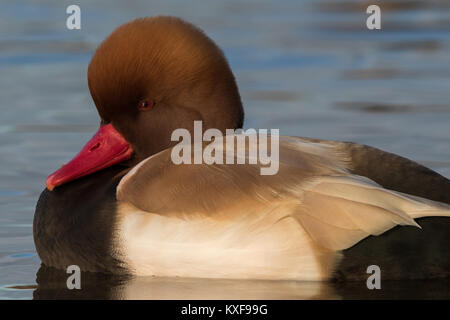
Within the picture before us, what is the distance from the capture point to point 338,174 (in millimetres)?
5375

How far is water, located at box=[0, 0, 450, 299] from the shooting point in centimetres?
568

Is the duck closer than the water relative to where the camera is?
Yes

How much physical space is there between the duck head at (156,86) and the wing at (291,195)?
36 cm

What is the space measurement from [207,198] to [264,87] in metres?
3.95

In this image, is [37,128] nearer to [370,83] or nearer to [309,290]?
[370,83]

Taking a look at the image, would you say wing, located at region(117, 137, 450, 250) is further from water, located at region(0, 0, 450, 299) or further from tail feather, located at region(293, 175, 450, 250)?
water, located at region(0, 0, 450, 299)

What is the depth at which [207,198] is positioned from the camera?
5320 millimetres

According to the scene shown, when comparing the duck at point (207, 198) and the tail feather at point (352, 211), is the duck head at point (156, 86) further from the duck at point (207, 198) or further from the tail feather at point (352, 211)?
the tail feather at point (352, 211)

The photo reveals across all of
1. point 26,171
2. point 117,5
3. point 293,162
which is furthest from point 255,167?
point 117,5

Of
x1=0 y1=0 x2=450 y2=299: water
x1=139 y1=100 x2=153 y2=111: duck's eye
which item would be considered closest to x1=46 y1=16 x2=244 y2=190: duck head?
x1=139 y1=100 x2=153 y2=111: duck's eye

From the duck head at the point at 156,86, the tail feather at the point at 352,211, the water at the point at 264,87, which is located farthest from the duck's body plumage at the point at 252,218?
the duck head at the point at 156,86

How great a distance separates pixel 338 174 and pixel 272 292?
0.60 metres

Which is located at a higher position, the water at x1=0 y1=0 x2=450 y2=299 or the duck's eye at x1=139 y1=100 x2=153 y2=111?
the duck's eye at x1=139 y1=100 x2=153 y2=111

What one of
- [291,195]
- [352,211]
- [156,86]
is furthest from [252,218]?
[156,86]
